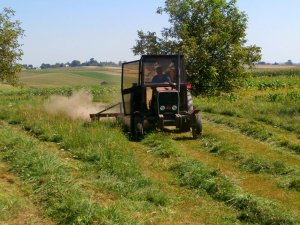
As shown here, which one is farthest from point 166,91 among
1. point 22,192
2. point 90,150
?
point 22,192

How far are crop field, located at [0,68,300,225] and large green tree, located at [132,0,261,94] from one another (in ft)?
24.4

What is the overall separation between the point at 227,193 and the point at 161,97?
233 inches

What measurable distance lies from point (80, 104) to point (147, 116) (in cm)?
719

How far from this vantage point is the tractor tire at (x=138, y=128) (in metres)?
12.5

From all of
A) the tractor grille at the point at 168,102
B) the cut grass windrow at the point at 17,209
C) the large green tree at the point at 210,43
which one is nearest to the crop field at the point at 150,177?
the cut grass windrow at the point at 17,209

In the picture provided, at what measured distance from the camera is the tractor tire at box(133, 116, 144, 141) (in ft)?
41.1

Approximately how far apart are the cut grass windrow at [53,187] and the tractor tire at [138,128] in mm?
3405

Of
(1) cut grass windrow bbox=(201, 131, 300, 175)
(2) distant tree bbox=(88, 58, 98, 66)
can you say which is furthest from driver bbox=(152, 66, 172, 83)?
(2) distant tree bbox=(88, 58, 98, 66)

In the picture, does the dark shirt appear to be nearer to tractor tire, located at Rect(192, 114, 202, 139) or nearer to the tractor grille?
the tractor grille

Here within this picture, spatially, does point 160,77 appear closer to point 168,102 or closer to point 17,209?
point 168,102

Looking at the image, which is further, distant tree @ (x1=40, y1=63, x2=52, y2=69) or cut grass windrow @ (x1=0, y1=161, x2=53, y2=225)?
distant tree @ (x1=40, y1=63, x2=52, y2=69)

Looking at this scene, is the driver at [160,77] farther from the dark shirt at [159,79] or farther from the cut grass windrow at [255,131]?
the cut grass windrow at [255,131]

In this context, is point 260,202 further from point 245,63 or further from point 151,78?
point 245,63

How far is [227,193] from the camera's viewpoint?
271 inches
